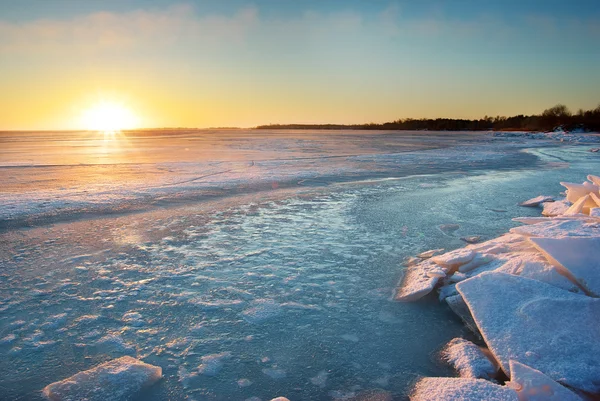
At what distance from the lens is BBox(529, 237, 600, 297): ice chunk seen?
2461 mm

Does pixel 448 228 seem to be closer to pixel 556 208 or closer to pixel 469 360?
pixel 556 208

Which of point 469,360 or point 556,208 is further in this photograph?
point 556,208

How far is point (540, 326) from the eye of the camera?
214 centimetres

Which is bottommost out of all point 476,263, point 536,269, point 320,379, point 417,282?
point 320,379

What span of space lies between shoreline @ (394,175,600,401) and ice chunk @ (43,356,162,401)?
1413 millimetres

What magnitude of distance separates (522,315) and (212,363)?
1.88 metres

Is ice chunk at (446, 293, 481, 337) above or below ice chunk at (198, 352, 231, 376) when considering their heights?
above

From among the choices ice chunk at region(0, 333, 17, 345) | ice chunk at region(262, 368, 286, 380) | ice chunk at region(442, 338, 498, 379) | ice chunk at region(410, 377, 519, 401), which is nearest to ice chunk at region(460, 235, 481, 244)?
ice chunk at region(442, 338, 498, 379)

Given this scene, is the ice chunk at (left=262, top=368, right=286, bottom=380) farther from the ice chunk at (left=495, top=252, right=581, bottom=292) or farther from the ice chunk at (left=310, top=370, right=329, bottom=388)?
the ice chunk at (left=495, top=252, right=581, bottom=292)

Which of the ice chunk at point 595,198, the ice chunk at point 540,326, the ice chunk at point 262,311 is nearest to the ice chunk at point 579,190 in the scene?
the ice chunk at point 595,198

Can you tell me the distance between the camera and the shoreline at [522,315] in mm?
1795

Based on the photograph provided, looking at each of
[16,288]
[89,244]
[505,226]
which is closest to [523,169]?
[505,226]

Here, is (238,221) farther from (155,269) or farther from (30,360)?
(30,360)

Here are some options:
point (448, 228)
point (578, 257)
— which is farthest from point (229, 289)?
point (448, 228)
